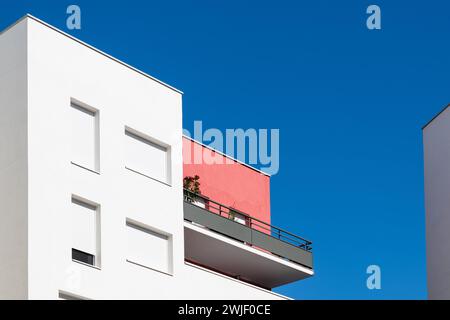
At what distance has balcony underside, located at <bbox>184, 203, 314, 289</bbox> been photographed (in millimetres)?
38094

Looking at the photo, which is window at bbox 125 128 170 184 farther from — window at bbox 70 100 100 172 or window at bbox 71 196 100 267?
window at bbox 71 196 100 267

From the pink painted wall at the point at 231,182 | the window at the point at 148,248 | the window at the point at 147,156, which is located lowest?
the window at the point at 148,248

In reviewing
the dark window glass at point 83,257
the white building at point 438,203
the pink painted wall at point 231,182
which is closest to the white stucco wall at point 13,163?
the dark window glass at point 83,257

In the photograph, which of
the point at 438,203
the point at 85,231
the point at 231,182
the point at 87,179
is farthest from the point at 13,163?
the point at 438,203

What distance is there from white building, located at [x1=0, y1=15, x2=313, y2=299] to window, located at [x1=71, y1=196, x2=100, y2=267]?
0.10ft

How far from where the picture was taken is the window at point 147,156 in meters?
34.2

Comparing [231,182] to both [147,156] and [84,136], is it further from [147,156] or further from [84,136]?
[84,136]

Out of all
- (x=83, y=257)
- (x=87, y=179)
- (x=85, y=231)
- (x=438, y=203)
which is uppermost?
(x=438, y=203)

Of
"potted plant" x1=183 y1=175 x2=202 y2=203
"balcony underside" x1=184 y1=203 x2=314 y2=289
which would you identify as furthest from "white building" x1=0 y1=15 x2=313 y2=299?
"potted plant" x1=183 y1=175 x2=202 y2=203

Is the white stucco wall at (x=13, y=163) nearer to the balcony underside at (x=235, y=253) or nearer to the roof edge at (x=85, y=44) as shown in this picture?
the roof edge at (x=85, y=44)

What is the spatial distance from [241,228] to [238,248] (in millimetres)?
650

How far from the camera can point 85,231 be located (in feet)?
104
